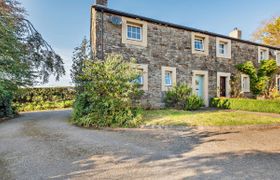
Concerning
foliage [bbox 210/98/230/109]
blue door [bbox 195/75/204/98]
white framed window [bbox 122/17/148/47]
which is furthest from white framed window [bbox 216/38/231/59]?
white framed window [bbox 122/17/148/47]

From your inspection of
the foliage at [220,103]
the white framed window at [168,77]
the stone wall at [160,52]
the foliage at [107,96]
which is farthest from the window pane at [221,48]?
the foliage at [107,96]

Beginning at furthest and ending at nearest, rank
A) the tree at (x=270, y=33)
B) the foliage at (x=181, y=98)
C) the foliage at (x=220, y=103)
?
the tree at (x=270, y=33) → the foliage at (x=220, y=103) → the foliage at (x=181, y=98)

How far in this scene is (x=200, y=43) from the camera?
14688mm

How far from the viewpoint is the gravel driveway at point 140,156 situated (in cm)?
351

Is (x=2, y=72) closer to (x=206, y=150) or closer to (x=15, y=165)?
(x=15, y=165)

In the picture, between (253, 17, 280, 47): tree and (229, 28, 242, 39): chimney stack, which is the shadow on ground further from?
(253, 17, 280, 47): tree

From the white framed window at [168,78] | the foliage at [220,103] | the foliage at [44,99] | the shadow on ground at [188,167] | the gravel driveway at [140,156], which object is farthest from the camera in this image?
the foliage at [44,99]

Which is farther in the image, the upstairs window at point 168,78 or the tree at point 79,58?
the upstairs window at point 168,78

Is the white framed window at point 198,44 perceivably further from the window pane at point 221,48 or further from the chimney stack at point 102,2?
the chimney stack at point 102,2

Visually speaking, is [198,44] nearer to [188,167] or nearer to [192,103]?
[192,103]

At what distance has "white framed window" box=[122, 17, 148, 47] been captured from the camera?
37.9 ft

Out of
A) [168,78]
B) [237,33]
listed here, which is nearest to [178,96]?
[168,78]

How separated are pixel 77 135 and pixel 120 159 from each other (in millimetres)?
2937

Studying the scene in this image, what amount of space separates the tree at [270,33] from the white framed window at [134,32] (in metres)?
24.5
